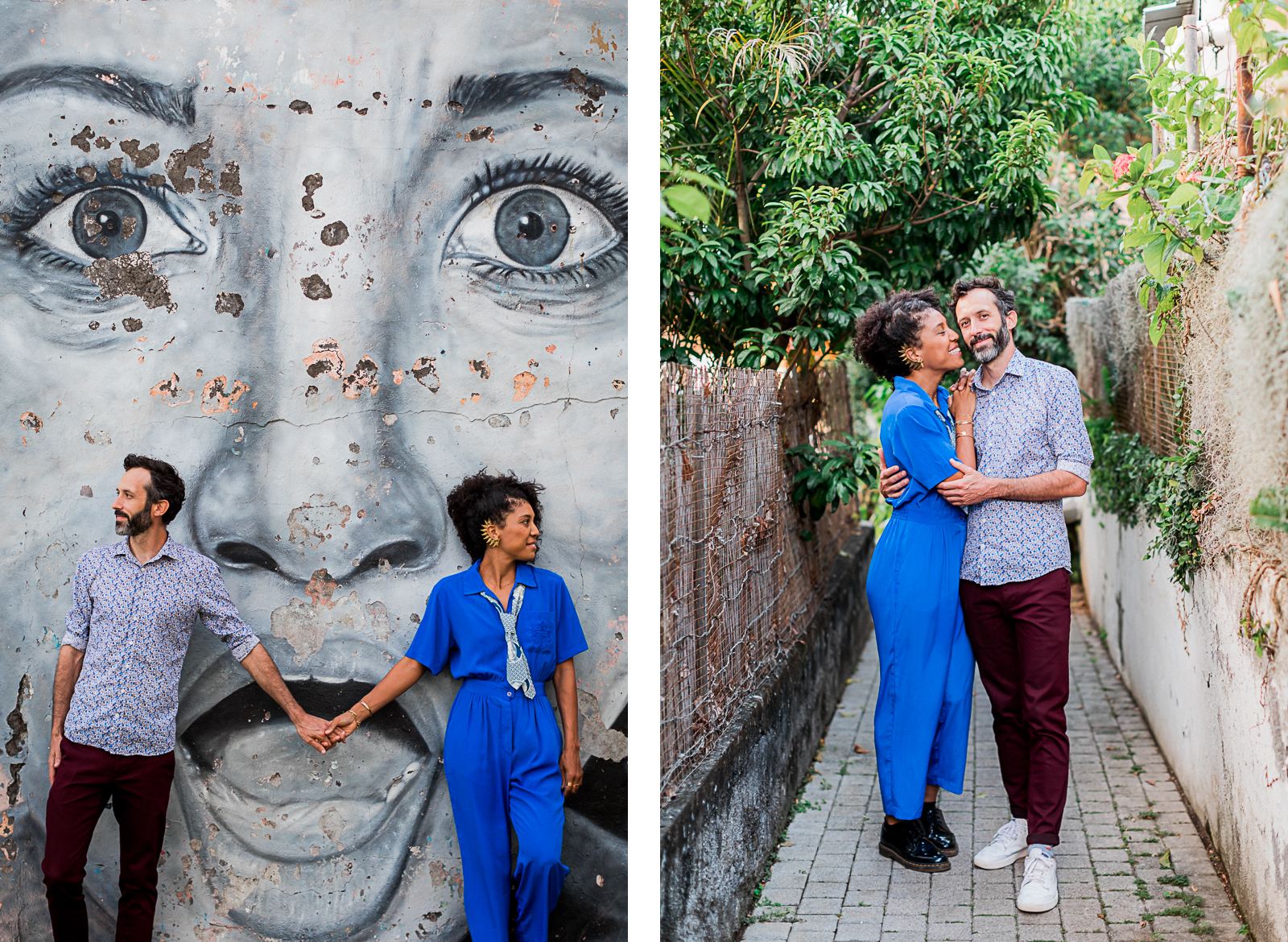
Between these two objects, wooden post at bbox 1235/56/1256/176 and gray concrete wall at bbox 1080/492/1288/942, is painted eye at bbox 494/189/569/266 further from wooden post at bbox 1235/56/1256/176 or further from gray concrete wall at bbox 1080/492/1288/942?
gray concrete wall at bbox 1080/492/1288/942

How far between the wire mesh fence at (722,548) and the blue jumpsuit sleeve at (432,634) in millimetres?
693

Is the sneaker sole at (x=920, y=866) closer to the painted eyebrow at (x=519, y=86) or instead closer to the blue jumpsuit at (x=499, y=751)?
the blue jumpsuit at (x=499, y=751)

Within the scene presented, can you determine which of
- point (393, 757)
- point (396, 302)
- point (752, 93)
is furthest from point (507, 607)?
point (752, 93)

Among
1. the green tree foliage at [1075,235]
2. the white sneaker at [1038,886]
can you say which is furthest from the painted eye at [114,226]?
the green tree foliage at [1075,235]

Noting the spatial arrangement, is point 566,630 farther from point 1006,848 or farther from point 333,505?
point 1006,848

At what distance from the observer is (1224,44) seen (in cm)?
520

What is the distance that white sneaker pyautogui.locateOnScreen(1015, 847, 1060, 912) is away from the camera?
441 centimetres

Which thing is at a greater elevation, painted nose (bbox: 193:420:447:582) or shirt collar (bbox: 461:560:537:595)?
painted nose (bbox: 193:420:447:582)

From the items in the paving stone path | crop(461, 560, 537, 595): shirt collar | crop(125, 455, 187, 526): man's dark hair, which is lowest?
the paving stone path

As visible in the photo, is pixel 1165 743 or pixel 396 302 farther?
pixel 1165 743

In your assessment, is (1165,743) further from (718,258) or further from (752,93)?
(752,93)

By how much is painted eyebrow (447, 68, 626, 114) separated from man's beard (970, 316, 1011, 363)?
1642mm

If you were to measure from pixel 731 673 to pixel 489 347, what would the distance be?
5.45 ft

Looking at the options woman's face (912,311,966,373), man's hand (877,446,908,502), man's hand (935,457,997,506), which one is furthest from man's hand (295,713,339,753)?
woman's face (912,311,966,373)
